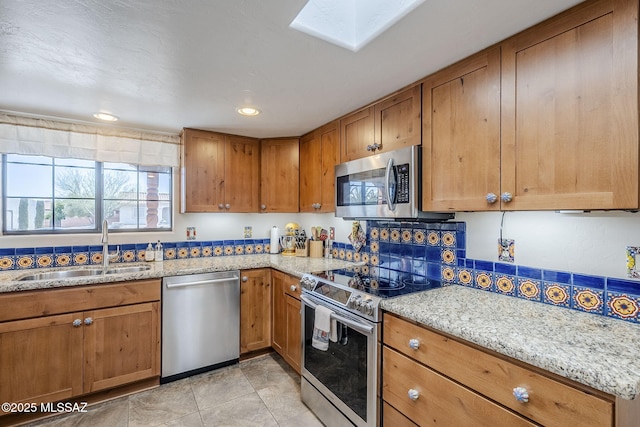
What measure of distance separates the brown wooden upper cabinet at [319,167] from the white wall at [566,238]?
1.21m

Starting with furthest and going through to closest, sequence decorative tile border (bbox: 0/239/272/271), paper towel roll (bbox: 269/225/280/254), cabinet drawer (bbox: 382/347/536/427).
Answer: paper towel roll (bbox: 269/225/280/254)
decorative tile border (bbox: 0/239/272/271)
cabinet drawer (bbox: 382/347/536/427)

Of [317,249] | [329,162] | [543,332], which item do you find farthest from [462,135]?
[317,249]

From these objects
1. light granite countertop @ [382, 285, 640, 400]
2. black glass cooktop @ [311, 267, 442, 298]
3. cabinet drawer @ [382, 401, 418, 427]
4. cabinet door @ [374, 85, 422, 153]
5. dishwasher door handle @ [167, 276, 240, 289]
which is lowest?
cabinet drawer @ [382, 401, 418, 427]

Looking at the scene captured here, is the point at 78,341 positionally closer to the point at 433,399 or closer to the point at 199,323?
the point at 199,323

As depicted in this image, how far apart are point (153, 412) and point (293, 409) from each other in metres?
0.95

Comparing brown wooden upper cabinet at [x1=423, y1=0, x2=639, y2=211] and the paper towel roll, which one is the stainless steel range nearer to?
brown wooden upper cabinet at [x1=423, y1=0, x2=639, y2=211]

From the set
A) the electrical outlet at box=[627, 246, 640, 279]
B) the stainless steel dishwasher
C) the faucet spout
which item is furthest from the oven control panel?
the faucet spout

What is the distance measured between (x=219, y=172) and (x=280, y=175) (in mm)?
597

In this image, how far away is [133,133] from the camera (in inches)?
108

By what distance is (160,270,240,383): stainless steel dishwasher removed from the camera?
234 centimetres

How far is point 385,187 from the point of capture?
1874mm

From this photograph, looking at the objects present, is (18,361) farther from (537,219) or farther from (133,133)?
(537,219)

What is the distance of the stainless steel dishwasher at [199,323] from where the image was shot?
234cm

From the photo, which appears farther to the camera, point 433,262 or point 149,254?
point 149,254
